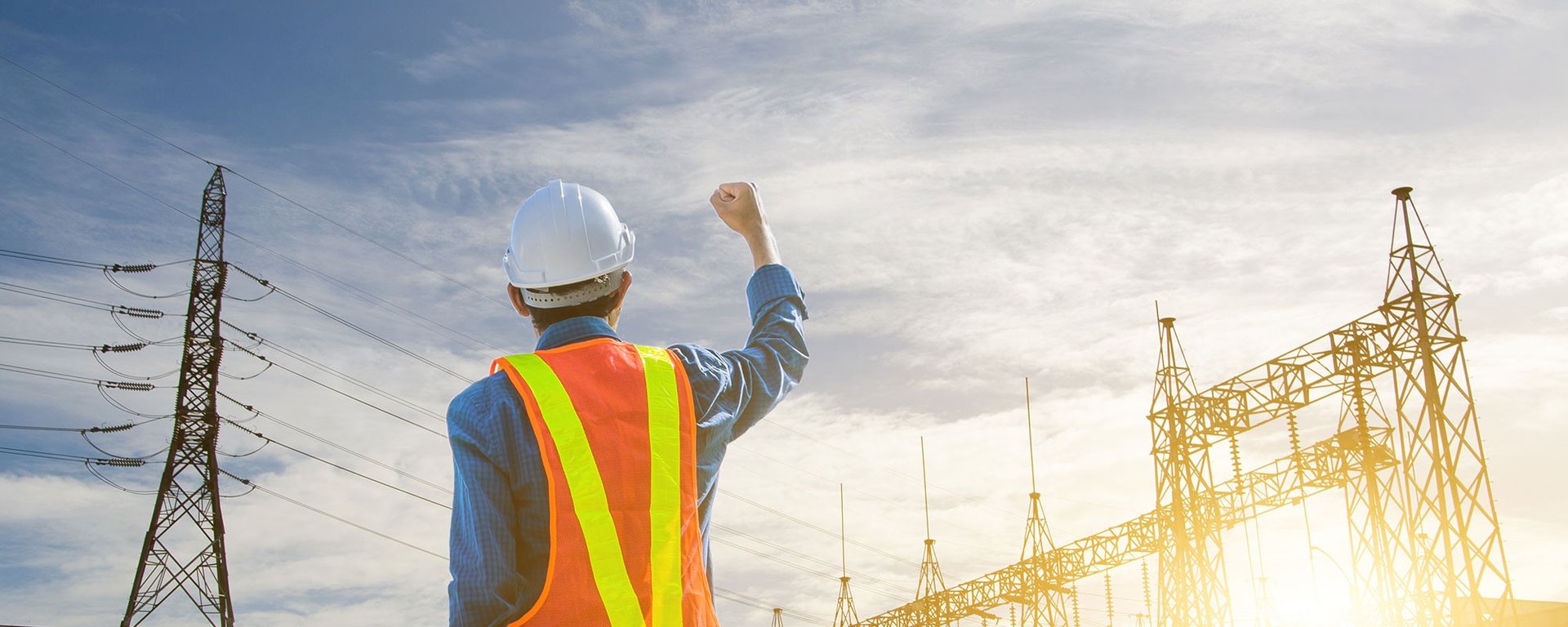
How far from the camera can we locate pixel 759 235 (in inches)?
119

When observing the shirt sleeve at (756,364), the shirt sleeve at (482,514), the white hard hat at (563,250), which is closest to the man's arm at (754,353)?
the shirt sleeve at (756,364)

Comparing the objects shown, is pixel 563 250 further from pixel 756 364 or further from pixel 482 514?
pixel 482 514

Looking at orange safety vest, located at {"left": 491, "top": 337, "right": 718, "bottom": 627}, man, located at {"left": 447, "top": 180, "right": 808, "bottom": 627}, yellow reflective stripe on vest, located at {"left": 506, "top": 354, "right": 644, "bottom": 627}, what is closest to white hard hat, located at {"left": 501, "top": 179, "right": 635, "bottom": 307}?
man, located at {"left": 447, "top": 180, "right": 808, "bottom": 627}

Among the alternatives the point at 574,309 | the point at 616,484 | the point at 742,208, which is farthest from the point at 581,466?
the point at 742,208

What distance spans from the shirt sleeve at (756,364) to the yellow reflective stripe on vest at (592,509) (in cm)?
30

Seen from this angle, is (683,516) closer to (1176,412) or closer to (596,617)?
(596,617)

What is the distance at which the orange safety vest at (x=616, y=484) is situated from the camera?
7.28 ft

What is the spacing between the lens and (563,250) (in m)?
2.59

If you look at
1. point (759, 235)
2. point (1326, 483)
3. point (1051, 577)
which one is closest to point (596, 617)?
point (759, 235)

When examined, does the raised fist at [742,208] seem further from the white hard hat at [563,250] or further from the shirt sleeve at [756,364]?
the white hard hat at [563,250]

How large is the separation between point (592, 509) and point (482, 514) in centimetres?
19

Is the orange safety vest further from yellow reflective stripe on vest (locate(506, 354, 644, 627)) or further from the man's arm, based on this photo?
the man's arm

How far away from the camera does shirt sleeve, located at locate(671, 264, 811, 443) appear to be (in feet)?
8.40

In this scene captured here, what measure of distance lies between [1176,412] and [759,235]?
2209 centimetres
